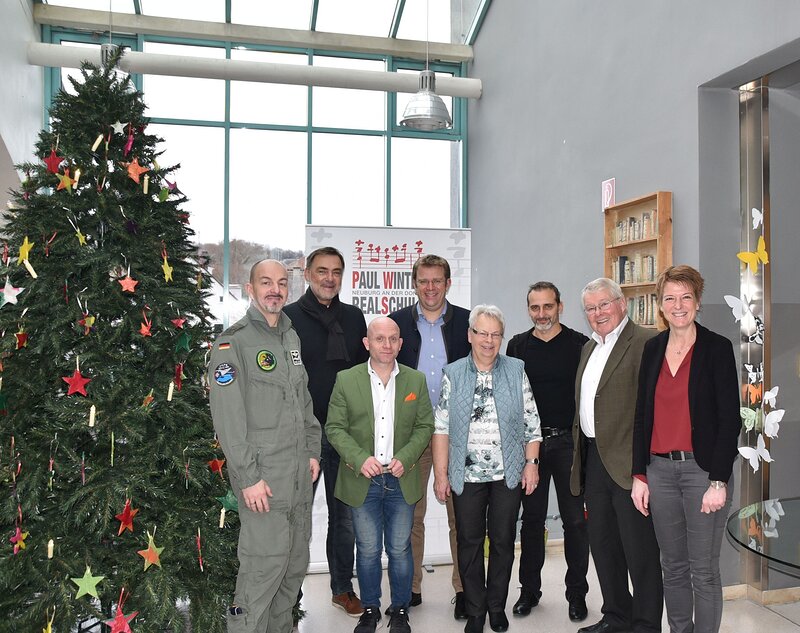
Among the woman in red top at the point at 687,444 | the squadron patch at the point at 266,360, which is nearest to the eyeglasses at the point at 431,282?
the squadron patch at the point at 266,360

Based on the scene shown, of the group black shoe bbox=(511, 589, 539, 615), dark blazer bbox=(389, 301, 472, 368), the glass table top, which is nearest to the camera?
the glass table top

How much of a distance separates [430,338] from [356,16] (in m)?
6.16

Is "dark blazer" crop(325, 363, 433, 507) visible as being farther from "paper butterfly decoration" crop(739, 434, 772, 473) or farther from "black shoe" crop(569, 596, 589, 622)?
"paper butterfly decoration" crop(739, 434, 772, 473)

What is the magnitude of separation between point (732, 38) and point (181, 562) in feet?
12.1

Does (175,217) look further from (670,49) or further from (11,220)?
(670,49)

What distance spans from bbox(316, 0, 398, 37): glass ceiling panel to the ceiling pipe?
1303mm

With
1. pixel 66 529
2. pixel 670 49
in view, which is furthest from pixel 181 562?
pixel 670 49

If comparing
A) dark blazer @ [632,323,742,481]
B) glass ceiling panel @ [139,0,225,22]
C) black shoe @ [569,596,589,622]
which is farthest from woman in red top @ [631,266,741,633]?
glass ceiling panel @ [139,0,225,22]

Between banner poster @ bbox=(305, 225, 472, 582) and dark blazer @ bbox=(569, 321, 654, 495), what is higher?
banner poster @ bbox=(305, 225, 472, 582)

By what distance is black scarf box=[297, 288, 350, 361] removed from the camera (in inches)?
135

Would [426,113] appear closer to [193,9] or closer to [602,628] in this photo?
[193,9]

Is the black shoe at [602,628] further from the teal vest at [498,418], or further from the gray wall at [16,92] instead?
the gray wall at [16,92]

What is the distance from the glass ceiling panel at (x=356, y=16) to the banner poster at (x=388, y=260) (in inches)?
191

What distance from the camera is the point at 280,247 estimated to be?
8.21m
